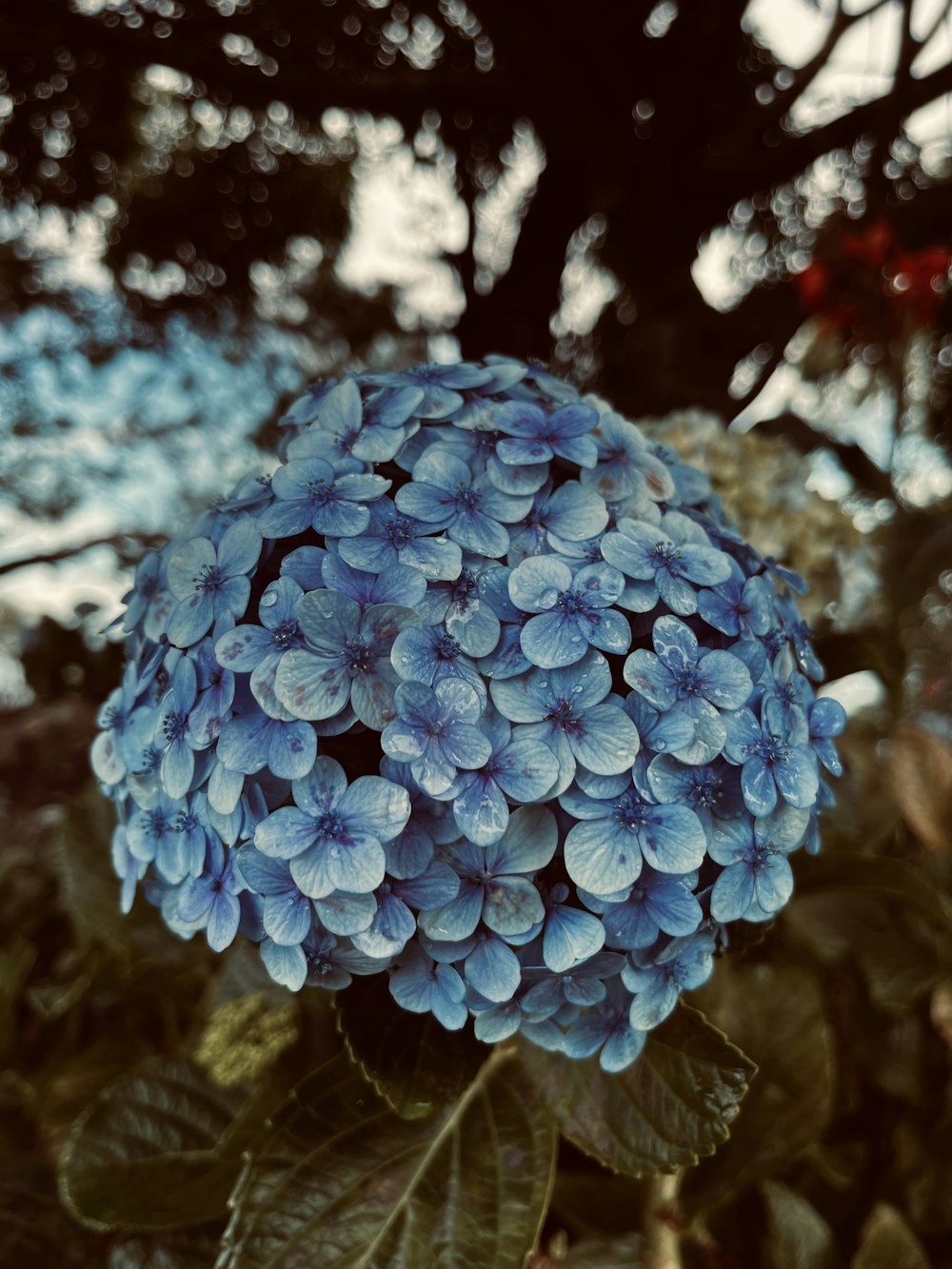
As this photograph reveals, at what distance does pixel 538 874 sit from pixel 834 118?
1.46m

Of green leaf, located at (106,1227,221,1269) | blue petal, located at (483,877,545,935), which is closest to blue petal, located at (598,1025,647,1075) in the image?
blue petal, located at (483,877,545,935)

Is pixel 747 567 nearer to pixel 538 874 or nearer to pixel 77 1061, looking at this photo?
pixel 538 874

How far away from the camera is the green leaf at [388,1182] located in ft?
1.94

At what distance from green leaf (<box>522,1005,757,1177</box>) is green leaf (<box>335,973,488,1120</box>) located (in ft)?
0.39

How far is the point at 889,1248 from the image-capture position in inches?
33.9

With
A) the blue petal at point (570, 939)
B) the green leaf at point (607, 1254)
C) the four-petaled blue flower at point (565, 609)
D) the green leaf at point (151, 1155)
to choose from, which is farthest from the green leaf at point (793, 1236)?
the four-petaled blue flower at point (565, 609)

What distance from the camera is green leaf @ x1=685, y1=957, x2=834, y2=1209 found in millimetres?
836

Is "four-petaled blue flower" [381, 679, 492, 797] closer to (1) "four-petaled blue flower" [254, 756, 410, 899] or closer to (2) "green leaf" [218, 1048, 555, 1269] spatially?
(1) "four-petaled blue flower" [254, 756, 410, 899]

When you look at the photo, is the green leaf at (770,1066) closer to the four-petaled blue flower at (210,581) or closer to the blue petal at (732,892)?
the blue petal at (732,892)

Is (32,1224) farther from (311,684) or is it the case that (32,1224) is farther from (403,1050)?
(311,684)

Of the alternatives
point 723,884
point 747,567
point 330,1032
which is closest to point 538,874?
point 723,884

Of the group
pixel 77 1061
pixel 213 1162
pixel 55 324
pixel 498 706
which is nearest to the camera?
pixel 498 706

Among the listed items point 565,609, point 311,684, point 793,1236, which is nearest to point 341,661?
point 311,684

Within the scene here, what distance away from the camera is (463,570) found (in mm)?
486
